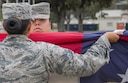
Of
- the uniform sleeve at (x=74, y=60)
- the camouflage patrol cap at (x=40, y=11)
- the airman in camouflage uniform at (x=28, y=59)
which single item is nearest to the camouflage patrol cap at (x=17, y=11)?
the airman in camouflage uniform at (x=28, y=59)

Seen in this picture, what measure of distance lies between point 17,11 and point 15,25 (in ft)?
0.33

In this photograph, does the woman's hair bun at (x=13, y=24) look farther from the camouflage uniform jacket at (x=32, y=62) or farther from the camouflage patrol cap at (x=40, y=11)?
the camouflage patrol cap at (x=40, y=11)

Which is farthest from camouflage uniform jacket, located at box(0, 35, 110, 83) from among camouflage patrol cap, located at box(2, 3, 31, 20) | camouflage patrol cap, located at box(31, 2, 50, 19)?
camouflage patrol cap, located at box(31, 2, 50, 19)

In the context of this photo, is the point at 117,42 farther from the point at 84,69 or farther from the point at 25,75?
the point at 25,75

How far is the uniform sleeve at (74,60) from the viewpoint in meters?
2.59

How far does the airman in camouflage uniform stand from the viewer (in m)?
2.58

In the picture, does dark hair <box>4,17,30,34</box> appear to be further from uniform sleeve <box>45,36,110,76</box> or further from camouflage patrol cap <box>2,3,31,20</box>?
uniform sleeve <box>45,36,110,76</box>

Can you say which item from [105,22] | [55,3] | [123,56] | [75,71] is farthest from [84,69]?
[105,22]

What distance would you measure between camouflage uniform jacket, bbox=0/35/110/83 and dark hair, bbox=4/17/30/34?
0.05 meters

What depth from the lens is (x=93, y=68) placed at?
106 inches

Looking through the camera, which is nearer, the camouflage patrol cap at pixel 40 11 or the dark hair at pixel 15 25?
the dark hair at pixel 15 25

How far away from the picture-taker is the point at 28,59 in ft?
8.54

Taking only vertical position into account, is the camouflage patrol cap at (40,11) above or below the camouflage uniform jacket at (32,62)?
above

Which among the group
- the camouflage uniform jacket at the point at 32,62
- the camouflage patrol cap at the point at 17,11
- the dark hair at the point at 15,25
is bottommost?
the camouflage uniform jacket at the point at 32,62
